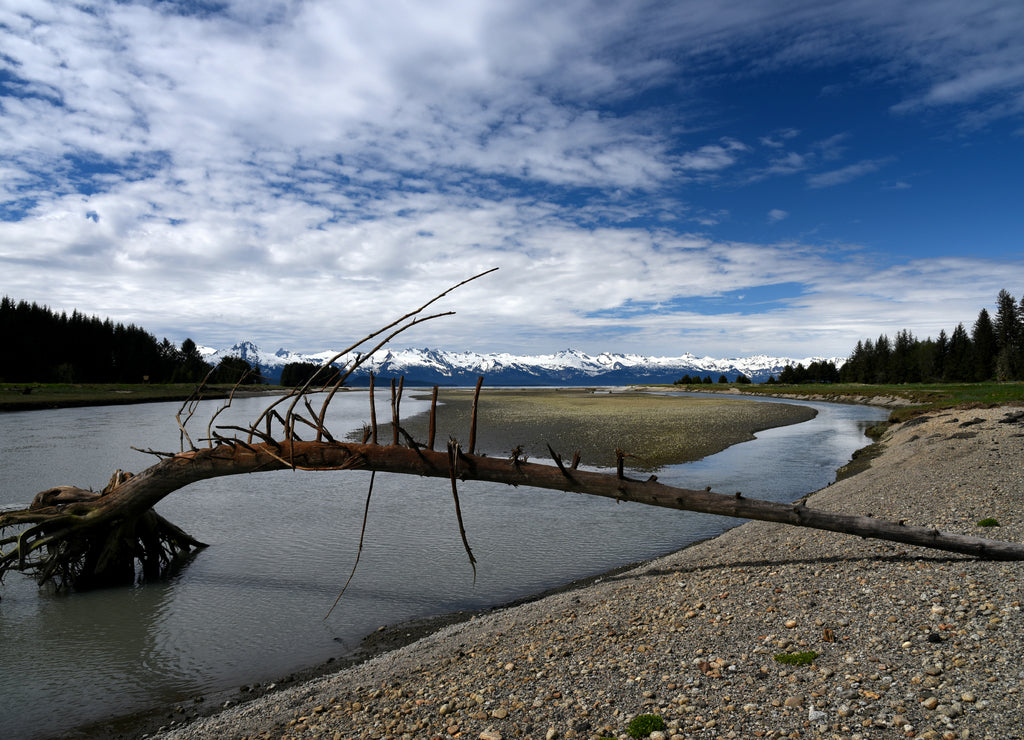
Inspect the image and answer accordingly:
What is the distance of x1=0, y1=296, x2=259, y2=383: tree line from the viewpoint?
103000 millimetres

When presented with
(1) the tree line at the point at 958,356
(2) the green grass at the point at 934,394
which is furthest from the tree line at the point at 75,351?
(1) the tree line at the point at 958,356

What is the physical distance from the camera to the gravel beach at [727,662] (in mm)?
4555

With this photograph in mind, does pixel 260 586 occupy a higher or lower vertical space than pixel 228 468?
lower

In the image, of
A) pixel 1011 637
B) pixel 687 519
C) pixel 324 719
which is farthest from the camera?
pixel 687 519

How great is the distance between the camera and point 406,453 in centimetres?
896

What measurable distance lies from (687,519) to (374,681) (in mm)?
11054

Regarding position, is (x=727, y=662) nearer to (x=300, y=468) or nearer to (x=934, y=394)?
(x=300, y=468)

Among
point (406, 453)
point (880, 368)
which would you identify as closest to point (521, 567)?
point (406, 453)

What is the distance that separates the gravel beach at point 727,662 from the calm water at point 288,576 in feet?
5.07

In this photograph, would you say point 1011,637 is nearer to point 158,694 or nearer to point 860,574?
point 860,574

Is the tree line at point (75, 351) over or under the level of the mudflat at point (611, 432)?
over

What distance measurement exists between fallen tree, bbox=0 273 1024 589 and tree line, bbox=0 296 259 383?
88.4m

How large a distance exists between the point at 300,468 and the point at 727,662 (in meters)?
6.67

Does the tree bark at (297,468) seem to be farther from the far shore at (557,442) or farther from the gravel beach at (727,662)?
the far shore at (557,442)
